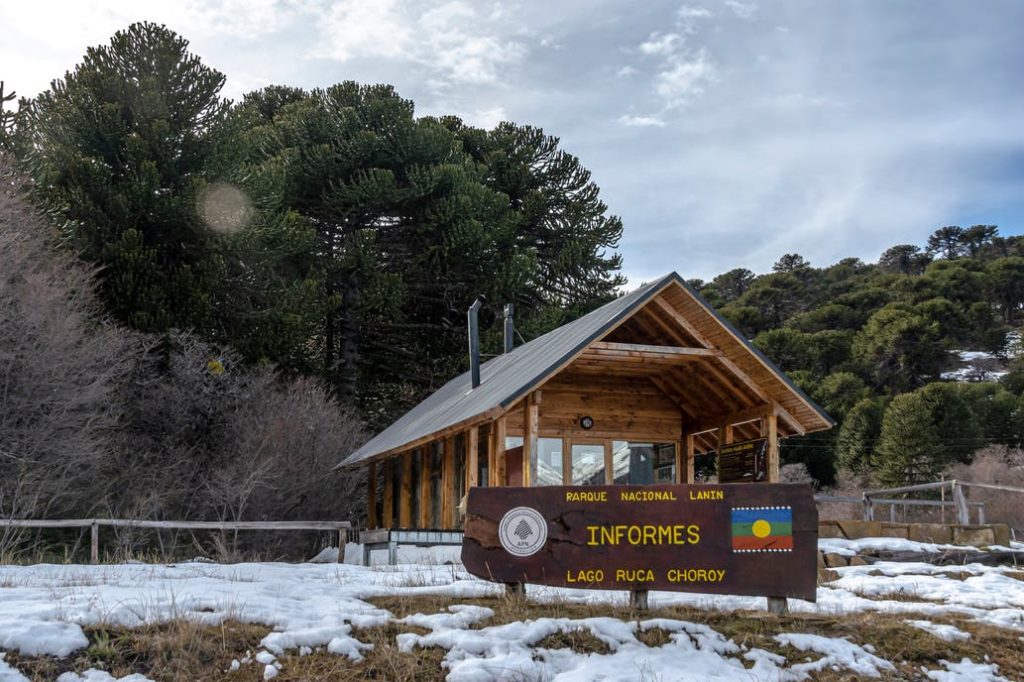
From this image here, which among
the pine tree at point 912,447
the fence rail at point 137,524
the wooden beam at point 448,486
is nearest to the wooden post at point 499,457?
the wooden beam at point 448,486

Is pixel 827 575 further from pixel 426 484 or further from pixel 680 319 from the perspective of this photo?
pixel 426 484

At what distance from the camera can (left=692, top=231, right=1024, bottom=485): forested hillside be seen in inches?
1715

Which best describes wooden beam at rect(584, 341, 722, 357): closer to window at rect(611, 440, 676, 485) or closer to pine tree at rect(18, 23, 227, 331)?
window at rect(611, 440, 676, 485)

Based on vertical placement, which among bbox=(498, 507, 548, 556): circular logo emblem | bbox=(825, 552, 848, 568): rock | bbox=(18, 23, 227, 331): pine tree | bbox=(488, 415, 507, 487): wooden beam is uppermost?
bbox=(18, 23, 227, 331): pine tree

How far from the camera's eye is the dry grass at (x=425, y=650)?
23.8 feet

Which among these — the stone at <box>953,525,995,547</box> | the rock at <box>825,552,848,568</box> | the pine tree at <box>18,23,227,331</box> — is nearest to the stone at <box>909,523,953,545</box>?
the stone at <box>953,525,995,547</box>

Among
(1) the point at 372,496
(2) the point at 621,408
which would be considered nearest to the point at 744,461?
(2) the point at 621,408

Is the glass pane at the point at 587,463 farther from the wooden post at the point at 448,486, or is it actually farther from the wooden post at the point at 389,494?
the wooden post at the point at 389,494

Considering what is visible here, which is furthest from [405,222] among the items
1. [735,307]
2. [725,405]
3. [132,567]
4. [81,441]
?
[735,307]

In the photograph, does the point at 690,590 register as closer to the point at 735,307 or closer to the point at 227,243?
the point at 227,243

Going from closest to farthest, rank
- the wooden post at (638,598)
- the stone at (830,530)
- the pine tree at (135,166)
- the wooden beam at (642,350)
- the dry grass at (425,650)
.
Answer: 1. the dry grass at (425,650)
2. the wooden post at (638,598)
3. the wooden beam at (642,350)
4. the stone at (830,530)
5. the pine tree at (135,166)

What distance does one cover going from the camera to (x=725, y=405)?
18.8 m

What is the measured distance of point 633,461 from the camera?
1941 cm

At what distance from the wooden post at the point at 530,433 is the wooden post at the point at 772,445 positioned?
14.7 feet
